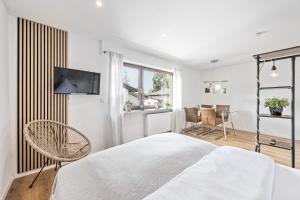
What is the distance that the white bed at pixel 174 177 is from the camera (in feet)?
2.61

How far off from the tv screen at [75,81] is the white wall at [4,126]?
0.58 meters

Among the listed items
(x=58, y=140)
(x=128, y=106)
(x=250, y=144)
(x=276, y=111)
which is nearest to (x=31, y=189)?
(x=58, y=140)

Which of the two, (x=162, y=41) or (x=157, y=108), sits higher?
(x=162, y=41)

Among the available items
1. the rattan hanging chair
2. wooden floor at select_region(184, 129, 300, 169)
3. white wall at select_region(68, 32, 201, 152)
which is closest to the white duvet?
the rattan hanging chair

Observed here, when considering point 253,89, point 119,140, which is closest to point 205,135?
point 253,89

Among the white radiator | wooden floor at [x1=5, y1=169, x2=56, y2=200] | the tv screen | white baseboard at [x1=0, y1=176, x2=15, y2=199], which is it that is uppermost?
the tv screen

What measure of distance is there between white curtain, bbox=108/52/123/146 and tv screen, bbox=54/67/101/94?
30 cm

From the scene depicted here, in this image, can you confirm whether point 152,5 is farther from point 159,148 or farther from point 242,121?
point 242,121

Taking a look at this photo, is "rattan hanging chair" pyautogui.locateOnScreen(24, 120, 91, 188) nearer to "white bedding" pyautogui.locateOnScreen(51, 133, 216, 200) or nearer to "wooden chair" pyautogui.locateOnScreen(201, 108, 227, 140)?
"white bedding" pyautogui.locateOnScreen(51, 133, 216, 200)

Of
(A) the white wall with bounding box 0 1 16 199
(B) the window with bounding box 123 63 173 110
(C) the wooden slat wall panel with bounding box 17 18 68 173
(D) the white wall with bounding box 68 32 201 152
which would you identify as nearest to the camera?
(A) the white wall with bounding box 0 1 16 199

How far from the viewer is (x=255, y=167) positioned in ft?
3.55

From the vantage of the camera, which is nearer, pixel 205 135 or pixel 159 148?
→ pixel 159 148

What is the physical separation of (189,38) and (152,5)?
49.2 inches

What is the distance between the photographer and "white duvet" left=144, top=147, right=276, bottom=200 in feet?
2.51
